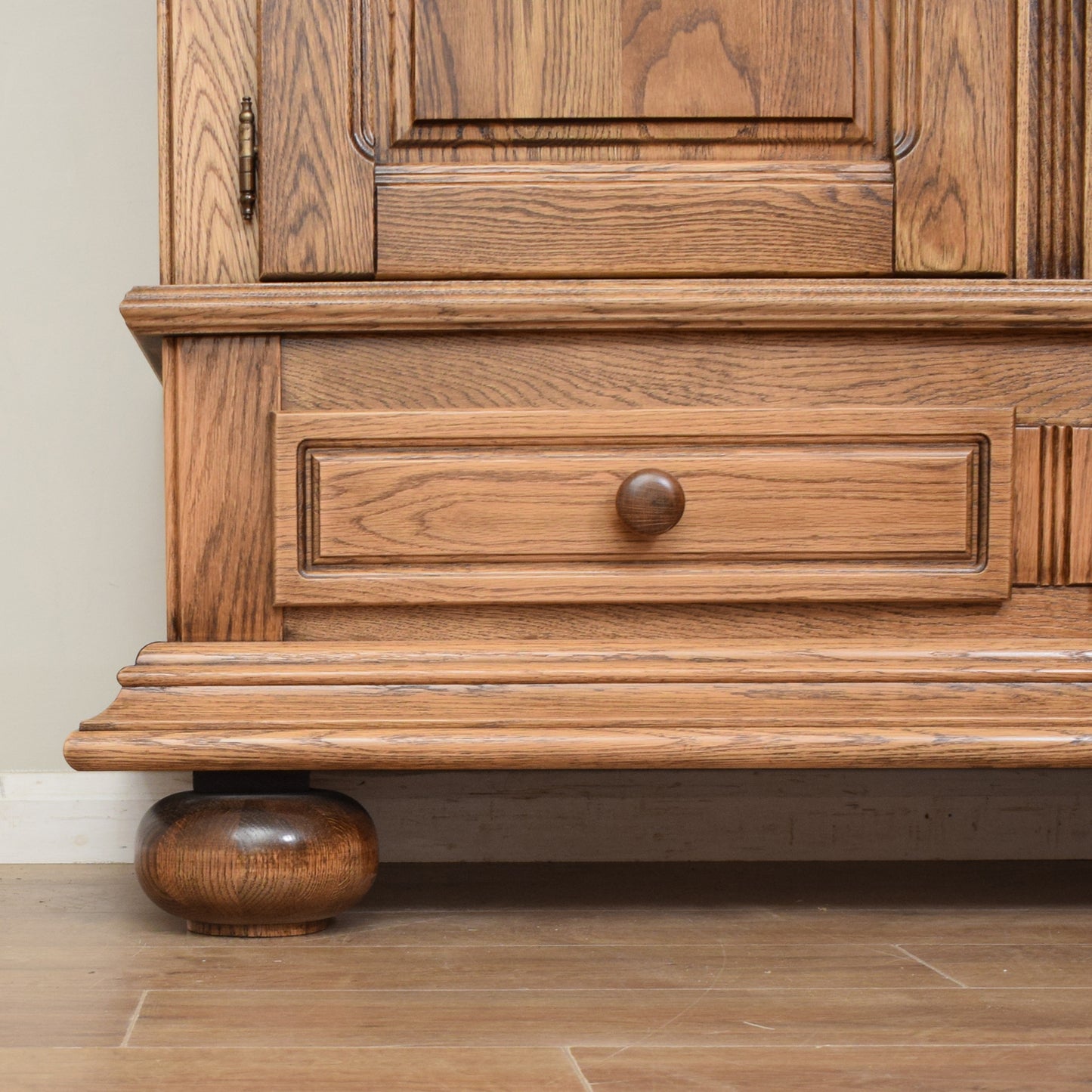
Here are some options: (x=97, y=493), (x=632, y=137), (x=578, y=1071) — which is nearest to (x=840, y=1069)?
(x=578, y=1071)

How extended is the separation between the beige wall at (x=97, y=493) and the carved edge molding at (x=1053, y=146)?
1.80ft

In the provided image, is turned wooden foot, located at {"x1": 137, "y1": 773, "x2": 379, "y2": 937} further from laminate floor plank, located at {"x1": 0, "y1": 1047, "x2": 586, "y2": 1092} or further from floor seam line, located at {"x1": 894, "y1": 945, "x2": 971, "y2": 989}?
floor seam line, located at {"x1": 894, "y1": 945, "x2": 971, "y2": 989}

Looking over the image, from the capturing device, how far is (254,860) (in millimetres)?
742

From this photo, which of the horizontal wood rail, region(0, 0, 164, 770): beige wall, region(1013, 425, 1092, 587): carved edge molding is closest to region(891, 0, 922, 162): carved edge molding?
the horizontal wood rail

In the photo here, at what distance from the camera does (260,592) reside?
2.65 feet

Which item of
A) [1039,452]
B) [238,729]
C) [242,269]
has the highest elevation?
[242,269]

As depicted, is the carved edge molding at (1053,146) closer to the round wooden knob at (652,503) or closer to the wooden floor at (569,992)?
the round wooden knob at (652,503)

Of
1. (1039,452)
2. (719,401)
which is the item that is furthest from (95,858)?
(1039,452)

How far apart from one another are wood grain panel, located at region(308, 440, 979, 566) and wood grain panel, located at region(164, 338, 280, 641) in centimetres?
4

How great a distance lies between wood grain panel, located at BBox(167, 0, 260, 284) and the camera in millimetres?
829

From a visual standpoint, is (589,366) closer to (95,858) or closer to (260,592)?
(260,592)

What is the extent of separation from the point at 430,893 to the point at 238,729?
0.92 ft

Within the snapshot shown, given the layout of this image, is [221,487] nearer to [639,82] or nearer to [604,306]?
[604,306]

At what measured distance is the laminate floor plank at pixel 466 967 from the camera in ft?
2.27
